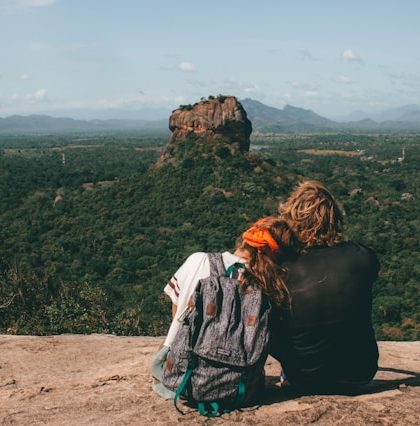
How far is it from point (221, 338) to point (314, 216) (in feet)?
3.66

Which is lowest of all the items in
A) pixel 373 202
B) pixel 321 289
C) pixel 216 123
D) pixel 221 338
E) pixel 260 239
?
pixel 373 202

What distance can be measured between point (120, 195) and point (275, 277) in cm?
4077

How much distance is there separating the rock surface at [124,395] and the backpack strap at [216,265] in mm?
1085

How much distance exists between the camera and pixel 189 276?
4.37m

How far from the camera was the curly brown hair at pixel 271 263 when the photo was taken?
4.15 metres

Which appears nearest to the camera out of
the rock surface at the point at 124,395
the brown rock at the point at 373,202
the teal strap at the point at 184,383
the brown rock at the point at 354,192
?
the teal strap at the point at 184,383

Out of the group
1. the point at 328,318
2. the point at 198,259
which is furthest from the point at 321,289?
the point at 198,259

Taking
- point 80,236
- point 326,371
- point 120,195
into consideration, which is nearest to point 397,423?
point 326,371

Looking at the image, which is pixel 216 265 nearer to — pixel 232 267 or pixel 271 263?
pixel 232 267

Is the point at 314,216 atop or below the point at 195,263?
atop

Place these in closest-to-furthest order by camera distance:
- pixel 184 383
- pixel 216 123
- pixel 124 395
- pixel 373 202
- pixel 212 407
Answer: pixel 184 383 → pixel 212 407 → pixel 124 395 → pixel 216 123 → pixel 373 202

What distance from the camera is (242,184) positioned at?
41812 millimetres

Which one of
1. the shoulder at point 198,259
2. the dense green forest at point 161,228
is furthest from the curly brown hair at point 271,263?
the dense green forest at point 161,228

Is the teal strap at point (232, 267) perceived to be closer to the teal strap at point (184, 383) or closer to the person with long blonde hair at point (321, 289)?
the person with long blonde hair at point (321, 289)
